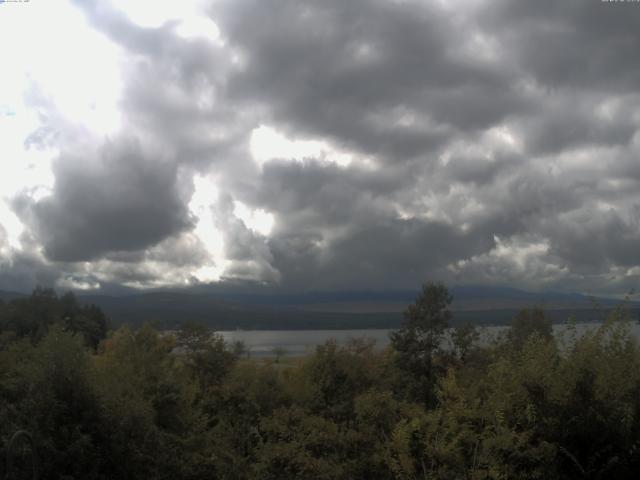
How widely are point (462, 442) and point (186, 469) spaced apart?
887cm

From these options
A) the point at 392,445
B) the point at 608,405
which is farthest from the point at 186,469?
the point at 608,405

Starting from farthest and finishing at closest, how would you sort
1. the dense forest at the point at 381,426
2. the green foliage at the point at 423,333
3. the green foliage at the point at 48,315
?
the green foliage at the point at 48,315 < the green foliage at the point at 423,333 < the dense forest at the point at 381,426

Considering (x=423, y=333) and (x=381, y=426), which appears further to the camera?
(x=423, y=333)

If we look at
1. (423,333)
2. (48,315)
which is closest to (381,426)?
(423,333)

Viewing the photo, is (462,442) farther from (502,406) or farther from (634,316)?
(634,316)

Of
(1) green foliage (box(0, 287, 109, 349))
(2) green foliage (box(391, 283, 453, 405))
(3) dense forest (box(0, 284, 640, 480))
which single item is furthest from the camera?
(1) green foliage (box(0, 287, 109, 349))

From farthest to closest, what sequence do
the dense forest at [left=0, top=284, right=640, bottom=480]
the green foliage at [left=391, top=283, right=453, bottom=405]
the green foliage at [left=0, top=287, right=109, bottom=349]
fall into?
the green foliage at [left=0, top=287, right=109, bottom=349] → the green foliage at [left=391, top=283, right=453, bottom=405] → the dense forest at [left=0, top=284, right=640, bottom=480]

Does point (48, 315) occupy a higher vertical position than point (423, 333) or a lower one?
higher

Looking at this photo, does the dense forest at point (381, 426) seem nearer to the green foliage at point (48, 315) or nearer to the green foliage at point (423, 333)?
the green foliage at point (423, 333)

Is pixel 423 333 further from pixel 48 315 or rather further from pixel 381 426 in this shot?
pixel 48 315

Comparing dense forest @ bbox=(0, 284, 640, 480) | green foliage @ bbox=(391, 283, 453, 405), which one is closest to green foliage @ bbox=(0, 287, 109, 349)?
green foliage @ bbox=(391, 283, 453, 405)

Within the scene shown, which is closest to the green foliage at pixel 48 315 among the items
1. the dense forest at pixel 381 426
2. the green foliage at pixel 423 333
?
the green foliage at pixel 423 333

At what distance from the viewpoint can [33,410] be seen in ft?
46.3

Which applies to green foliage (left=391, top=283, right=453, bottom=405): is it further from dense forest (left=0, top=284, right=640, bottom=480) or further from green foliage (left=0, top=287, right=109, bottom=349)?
green foliage (left=0, top=287, right=109, bottom=349)
